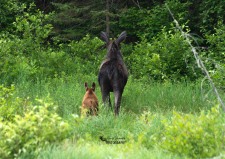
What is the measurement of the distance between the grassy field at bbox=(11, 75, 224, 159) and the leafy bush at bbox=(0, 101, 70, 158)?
120 millimetres

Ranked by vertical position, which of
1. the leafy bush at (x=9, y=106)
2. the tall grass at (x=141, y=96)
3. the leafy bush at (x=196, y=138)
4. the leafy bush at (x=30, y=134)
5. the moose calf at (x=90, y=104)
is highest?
the leafy bush at (x=30, y=134)

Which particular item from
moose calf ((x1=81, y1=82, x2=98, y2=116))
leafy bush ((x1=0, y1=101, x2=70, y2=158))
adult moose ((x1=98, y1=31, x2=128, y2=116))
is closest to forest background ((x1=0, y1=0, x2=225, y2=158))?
leafy bush ((x1=0, y1=101, x2=70, y2=158))

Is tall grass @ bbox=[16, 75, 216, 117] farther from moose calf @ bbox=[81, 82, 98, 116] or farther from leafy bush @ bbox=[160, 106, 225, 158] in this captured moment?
leafy bush @ bbox=[160, 106, 225, 158]

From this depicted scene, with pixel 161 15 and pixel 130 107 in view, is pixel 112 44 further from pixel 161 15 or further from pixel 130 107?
pixel 161 15

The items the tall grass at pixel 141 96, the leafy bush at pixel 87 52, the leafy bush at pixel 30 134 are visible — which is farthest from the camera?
the leafy bush at pixel 87 52

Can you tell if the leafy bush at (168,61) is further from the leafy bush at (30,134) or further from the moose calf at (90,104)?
the leafy bush at (30,134)

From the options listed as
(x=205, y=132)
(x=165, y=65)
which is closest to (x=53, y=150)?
(x=205, y=132)

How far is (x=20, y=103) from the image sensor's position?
404 inches

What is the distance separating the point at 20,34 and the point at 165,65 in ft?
25.5

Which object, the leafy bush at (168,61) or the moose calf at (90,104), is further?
the leafy bush at (168,61)

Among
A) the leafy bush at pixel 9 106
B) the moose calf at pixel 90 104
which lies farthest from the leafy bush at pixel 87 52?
the leafy bush at pixel 9 106

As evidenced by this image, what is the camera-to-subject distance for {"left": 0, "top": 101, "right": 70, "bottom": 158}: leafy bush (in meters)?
6.14

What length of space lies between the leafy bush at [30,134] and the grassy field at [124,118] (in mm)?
120

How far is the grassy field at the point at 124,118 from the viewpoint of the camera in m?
6.52
